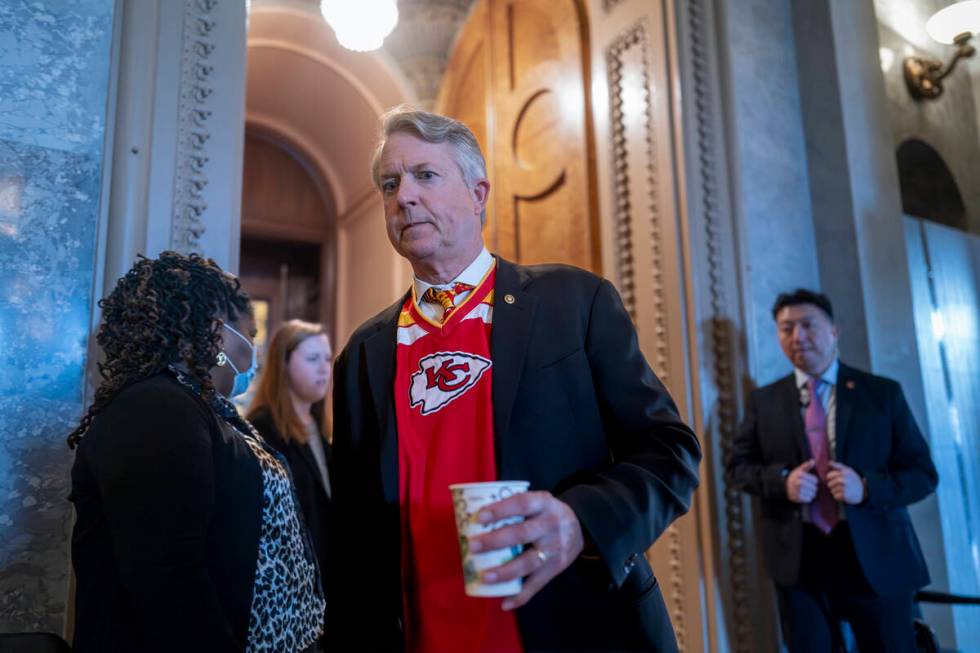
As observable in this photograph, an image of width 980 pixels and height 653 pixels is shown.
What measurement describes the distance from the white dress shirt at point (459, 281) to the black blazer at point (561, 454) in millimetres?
46

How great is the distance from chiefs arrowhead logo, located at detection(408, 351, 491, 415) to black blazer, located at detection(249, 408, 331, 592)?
1584 mm

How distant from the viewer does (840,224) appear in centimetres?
360

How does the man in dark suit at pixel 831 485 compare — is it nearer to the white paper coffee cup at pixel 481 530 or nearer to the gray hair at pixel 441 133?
the gray hair at pixel 441 133

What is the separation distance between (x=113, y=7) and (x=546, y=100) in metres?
2.47

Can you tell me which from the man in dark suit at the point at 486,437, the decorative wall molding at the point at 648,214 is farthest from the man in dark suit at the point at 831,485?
the man in dark suit at the point at 486,437

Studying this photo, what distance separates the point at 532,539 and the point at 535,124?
12.0 feet

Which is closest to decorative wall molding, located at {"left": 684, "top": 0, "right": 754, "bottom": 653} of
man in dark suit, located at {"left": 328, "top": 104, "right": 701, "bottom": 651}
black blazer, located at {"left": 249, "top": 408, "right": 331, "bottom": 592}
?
black blazer, located at {"left": 249, "top": 408, "right": 331, "bottom": 592}

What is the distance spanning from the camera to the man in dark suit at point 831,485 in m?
2.67

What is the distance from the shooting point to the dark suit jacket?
106 inches

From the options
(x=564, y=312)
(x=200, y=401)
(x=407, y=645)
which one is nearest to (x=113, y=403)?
(x=200, y=401)

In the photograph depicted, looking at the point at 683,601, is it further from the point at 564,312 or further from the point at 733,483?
the point at 564,312

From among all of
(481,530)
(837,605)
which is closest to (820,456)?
(837,605)

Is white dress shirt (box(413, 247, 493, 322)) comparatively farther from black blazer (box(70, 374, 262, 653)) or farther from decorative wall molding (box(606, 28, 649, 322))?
decorative wall molding (box(606, 28, 649, 322))

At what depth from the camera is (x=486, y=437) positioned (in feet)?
4.45
